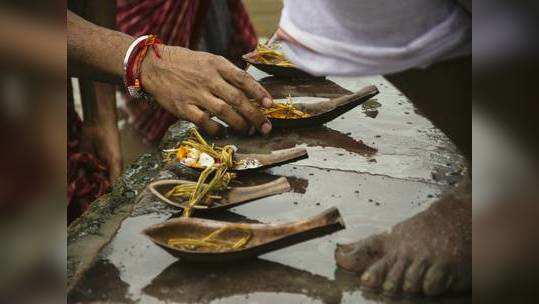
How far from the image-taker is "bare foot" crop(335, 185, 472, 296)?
158cm

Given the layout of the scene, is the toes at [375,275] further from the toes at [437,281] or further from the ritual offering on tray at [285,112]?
the ritual offering on tray at [285,112]

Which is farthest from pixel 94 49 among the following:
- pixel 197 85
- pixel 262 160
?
pixel 262 160

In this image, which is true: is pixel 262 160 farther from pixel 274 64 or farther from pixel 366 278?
pixel 274 64

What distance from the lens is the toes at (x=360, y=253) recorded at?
1.66 metres

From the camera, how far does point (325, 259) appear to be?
1721 millimetres

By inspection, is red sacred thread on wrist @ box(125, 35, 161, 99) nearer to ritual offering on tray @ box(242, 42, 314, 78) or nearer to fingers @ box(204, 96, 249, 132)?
fingers @ box(204, 96, 249, 132)

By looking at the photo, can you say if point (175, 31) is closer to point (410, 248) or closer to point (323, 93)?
point (323, 93)

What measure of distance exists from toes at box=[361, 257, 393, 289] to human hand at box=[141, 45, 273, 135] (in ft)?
3.27

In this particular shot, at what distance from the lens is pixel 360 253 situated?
1.69 meters

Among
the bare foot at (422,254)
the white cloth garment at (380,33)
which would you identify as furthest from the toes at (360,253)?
the white cloth garment at (380,33)

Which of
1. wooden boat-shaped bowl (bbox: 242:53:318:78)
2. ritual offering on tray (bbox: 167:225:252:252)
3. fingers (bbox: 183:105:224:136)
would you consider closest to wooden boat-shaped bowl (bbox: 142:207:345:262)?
ritual offering on tray (bbox: 167:225:252:252)

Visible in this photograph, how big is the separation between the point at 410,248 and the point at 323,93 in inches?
64.3
